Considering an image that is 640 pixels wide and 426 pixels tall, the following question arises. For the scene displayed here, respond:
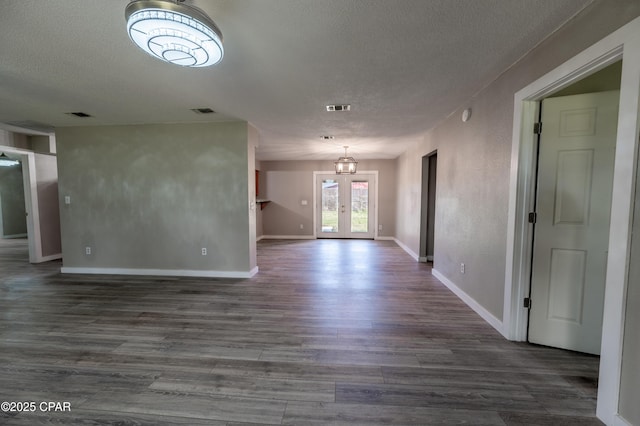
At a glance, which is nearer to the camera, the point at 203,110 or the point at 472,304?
the point at 472,304

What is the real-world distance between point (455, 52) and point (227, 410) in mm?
3015

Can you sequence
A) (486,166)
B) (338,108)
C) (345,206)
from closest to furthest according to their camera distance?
(486,166) → (338,108) → (345,206)

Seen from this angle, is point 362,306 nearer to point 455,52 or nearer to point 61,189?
point 455,52

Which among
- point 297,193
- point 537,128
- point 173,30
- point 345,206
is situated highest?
point 173,30

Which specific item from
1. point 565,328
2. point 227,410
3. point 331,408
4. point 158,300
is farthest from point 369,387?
point 158,300

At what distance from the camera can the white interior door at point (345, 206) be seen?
789 centimetres

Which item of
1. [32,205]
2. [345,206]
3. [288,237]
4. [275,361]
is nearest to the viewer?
[275,361]

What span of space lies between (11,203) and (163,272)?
817cm

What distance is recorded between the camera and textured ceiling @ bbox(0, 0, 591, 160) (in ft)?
5.24

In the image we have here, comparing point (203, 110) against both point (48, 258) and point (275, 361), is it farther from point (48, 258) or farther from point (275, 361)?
point (48, 258)

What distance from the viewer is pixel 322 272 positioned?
445 cm

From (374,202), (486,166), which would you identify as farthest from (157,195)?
(374,202)

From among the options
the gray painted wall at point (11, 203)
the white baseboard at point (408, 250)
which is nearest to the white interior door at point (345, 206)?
the white baseboard at point (408, 250)

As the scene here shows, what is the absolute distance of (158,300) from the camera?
324 centimetres
